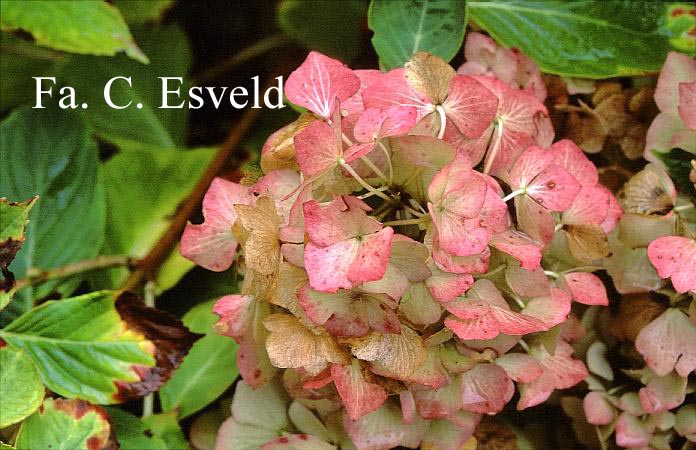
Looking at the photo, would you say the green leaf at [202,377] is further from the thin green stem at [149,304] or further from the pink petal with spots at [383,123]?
the pink petal with spots at [383,123]

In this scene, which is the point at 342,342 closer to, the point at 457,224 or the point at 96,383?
the point at 457,224

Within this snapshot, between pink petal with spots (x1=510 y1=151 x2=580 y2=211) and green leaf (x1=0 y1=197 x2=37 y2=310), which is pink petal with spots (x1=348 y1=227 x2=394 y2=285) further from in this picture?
green leaf (x1=0 y1=197 x2=37 y2=310)

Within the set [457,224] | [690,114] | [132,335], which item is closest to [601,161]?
[690,114]

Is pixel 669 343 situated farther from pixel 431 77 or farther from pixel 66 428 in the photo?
pixel 66 428

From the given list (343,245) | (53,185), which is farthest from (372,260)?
(53,185)

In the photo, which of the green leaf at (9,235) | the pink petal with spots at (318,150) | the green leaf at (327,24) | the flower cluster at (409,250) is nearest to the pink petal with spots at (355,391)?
the flower cluster at (409,250)

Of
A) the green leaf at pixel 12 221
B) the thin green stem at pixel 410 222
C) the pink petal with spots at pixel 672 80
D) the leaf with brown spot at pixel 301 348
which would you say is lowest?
the green leaf at pixel 12 221

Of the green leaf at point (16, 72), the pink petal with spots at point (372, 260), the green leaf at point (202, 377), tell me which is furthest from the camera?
the green leaf at point (16, 72)
